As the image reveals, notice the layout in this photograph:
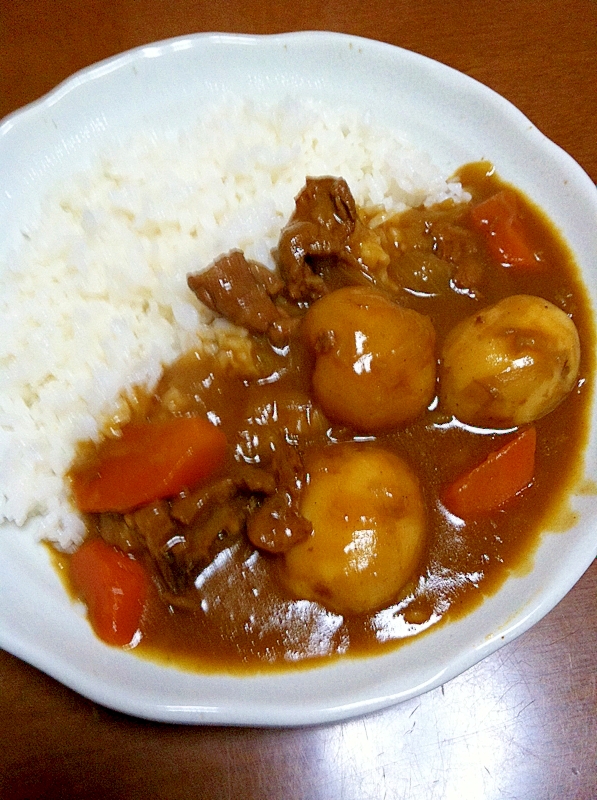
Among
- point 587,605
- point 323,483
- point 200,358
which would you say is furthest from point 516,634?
point 200,358

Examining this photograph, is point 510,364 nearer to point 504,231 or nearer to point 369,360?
point 369,360

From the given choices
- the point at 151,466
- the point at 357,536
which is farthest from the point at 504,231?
the point at 151,466

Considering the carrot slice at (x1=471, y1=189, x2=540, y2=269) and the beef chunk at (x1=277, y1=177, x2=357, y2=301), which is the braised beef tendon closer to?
the beef chunk at (x1=277, y1=177, x2=357, y2=301)

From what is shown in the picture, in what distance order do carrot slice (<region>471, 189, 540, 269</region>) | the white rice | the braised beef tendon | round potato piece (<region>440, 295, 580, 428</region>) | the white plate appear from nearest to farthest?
the white plate, the braised beef tendon, round potato piece (<region>440, 295, 580, 428</region>), the white rice, carrot slice (<region>471, 189, 540, 269</region>)

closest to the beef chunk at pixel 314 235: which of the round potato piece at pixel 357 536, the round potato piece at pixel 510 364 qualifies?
the round potato piece at pixel 510 364

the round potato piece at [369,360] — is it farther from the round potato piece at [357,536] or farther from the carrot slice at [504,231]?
the carrot slice at [504,231]

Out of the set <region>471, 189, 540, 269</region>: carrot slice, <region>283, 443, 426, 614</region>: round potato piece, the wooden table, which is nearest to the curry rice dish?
<region>283, 443, 426, 614</region>: round potato piece
